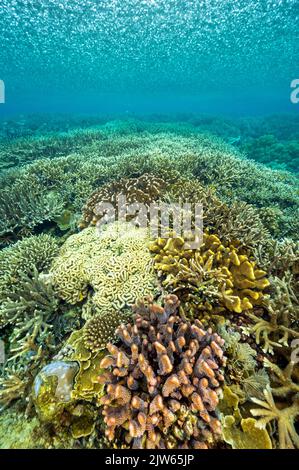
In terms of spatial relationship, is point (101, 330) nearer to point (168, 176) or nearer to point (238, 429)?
point (238, 429)

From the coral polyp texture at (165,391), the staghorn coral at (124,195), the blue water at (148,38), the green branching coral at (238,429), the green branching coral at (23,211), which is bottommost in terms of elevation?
the green branching coral at (238,429)

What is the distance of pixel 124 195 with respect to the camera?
16.9ft

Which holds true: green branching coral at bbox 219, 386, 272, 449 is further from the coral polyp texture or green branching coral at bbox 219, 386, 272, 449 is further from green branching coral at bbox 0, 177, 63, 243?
green branching coral at bbox 0, 177, 63, 243

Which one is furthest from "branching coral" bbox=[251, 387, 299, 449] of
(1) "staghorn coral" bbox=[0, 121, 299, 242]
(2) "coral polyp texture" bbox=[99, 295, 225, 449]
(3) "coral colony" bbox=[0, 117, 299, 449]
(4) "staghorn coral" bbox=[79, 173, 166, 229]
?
(1) "staghorn coral" bbox=[0, 121, 299, 242]

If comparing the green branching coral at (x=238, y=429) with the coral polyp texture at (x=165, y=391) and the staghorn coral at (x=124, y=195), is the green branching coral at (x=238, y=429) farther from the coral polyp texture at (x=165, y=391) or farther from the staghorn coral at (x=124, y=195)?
the staghorn coral at (x=124, y=195)

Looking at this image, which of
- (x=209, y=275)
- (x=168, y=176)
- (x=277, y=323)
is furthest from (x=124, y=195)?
(x=277, y=323)

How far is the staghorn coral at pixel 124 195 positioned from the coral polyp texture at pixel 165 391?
9.07ft

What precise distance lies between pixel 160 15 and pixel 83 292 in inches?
1250

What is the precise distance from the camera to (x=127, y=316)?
10.7 feet

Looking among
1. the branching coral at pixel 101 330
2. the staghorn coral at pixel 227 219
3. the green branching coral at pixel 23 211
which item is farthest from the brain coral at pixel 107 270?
the green branching coral at pixel 23 211

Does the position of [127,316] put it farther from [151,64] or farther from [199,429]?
[151,64]

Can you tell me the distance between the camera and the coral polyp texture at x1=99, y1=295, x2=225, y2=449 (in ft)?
7.23

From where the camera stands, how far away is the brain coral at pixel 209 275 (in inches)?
123

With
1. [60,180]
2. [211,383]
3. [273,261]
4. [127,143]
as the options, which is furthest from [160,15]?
[211,383]
